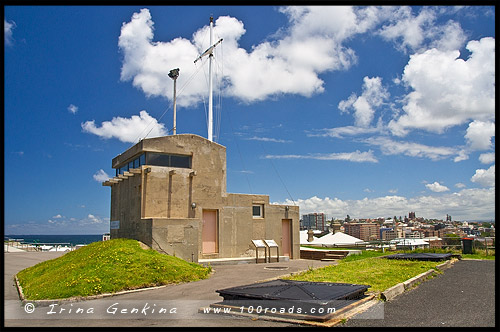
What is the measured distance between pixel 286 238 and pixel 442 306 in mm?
16076

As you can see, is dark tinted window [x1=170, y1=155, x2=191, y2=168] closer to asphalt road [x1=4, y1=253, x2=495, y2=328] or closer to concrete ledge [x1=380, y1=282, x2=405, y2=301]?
asphalt road [x1=4, y1=253, x2=495, y2=328]

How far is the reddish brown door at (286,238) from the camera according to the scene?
24734 mm

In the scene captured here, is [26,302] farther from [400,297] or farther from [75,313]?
[400,297]

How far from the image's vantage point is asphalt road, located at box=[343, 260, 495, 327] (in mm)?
7570

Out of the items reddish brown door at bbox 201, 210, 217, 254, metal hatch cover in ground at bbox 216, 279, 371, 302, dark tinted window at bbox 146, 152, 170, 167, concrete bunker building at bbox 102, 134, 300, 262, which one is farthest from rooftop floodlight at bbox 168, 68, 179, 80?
metal hatch cover in ground at bbox 216, 279, 371, 302

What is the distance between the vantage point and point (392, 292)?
33.6 feet

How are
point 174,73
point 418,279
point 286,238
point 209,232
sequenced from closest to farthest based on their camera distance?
point 418,279, point 209,232, point 174,73, point 286,238

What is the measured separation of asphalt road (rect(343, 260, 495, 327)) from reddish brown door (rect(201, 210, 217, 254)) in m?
11.4

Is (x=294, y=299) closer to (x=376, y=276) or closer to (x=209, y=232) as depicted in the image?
(x=376, y=276)

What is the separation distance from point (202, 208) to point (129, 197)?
3914mm

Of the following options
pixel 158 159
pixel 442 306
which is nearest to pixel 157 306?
pixel 442 306

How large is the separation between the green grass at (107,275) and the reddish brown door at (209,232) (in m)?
5.25

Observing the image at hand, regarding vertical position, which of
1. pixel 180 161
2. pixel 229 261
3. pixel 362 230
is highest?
pixel 180 161

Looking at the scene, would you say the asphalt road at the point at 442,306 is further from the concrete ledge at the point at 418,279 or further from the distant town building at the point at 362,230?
the distant town building at the point at 362,230
